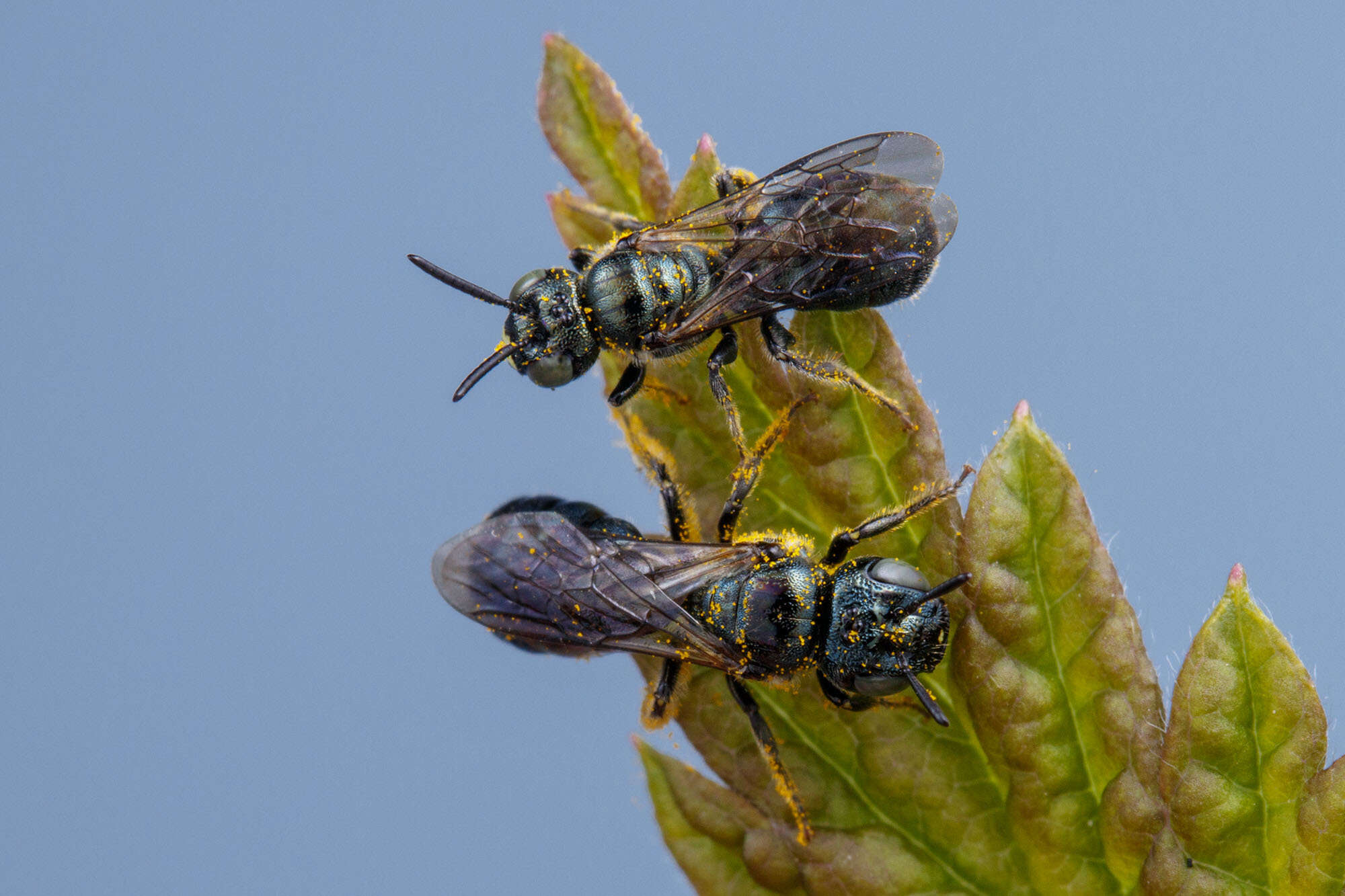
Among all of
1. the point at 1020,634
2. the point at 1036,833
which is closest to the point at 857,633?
the point at 1020,634

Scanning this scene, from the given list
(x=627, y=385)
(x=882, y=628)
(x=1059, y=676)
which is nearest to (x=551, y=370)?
(x=627, y=385)

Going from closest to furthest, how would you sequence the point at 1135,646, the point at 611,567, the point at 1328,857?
1. the point at 1328,857
2. the point at 1135,646
3. the point at 611,567

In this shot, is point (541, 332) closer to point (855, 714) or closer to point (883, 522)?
point (883, 522)

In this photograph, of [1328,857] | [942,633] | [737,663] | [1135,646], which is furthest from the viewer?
[737,663]

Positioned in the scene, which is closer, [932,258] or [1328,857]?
[1328,857]

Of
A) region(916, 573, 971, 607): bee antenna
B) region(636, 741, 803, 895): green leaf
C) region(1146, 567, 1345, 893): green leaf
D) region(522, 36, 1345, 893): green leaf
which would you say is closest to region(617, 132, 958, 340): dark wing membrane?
region(522, 36, 1345, 893): green leaf

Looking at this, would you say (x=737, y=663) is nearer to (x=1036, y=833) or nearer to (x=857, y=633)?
(x=857, y=633)
